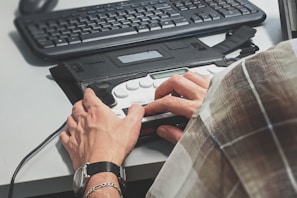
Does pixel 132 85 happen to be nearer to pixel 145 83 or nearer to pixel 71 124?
pixel 145 83

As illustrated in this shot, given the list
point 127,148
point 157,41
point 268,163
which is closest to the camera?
point 268,163

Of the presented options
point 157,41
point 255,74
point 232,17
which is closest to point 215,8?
point 232,17

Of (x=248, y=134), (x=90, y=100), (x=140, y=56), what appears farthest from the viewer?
(x=140, y=56)

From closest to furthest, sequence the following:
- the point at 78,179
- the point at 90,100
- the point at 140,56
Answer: the point at 78,179 → the point at 90,100 → the point at 140,56

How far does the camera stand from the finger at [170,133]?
3.01 feet

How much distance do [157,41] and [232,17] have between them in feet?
0.57

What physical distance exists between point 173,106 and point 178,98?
0.02 meters

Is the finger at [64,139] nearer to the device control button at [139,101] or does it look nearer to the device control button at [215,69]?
the device control button at [139,101]

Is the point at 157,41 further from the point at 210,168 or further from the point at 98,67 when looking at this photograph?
the point at 210,168

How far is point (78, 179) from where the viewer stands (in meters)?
0.87

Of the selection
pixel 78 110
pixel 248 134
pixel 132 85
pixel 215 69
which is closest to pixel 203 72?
pixel 215 69

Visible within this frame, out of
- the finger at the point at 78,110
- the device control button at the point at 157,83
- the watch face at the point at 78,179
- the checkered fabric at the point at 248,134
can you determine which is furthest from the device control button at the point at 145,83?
the checkered fabric at the point at 248,134

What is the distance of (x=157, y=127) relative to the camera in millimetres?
947

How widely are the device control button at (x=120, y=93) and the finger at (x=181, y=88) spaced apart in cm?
6
